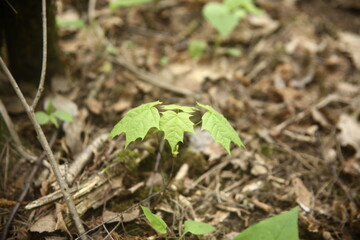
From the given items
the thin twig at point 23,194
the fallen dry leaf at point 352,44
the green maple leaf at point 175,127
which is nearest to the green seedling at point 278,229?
the green maple leaf at point 175,127

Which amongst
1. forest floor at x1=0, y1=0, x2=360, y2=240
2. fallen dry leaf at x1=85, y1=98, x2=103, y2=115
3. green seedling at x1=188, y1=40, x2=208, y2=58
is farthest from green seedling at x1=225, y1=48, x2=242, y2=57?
fallen dry leaf at x1=85, y1=98, x2=103, y2=115

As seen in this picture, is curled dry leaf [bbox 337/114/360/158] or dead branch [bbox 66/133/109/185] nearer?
dead branch [bbox 66/133/109/185]

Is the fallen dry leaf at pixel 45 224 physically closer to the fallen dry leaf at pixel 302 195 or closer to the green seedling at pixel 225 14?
the fallen dry leaf at pixel 302 195

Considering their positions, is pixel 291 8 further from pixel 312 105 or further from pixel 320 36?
pixel 312 105

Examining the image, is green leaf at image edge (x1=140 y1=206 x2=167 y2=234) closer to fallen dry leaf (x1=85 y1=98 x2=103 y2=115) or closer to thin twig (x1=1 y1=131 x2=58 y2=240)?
thin twig (x1=1 y1=131 x2=58 y2=240)

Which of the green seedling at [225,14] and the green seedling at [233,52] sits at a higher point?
the green seedling at [225,14]

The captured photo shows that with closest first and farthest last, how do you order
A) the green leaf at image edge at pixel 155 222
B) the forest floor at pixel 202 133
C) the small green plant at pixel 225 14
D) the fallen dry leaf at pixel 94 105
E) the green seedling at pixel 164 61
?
the green leaf at image edge at pixel 155 222 → the forest floor at pixel 202 133 → the fallen dry leaf at pixel 94 105 → the small green plant at pixel 225 14 → the green seedling at pixel 164 61

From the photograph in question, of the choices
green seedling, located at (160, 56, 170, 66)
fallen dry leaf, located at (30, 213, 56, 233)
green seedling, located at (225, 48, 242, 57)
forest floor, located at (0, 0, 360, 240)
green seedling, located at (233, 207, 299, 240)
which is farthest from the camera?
green seedling, located at (225, 48, 242, 57)
